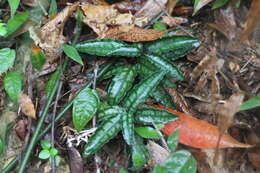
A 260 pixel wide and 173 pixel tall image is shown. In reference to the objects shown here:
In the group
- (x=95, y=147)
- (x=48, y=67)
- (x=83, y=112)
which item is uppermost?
(x=48, y=67)

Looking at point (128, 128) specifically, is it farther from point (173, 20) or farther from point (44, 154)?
point (173, 20)

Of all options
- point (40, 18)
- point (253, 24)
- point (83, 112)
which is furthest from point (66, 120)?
point (253, 24)

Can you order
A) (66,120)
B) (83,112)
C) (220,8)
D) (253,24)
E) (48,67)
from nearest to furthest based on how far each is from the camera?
1. (253,24)
2. (83,112)
3. (66,120)
4. (48,67)
5. (220,8)

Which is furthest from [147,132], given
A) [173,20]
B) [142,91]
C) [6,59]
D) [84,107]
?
[6,59]

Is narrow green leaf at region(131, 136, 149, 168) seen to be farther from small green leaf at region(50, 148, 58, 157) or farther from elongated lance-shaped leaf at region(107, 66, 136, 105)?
small green leaf at region(50, 148, 58, 157)

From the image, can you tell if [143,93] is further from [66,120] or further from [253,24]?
[253,24]
